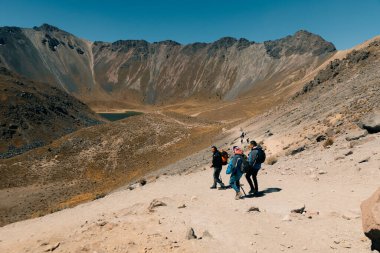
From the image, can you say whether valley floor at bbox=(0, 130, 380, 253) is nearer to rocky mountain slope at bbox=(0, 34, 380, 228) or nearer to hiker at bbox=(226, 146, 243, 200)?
hiker at bbox=(226, 146, 243, 200)

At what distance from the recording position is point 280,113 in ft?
153

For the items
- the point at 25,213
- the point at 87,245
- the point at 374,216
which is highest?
the point at 374,216

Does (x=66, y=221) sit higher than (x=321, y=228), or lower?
lower

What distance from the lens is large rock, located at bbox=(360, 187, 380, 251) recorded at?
8.03 metres

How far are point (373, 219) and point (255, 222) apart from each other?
171 inches

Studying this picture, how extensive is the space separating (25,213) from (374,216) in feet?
114

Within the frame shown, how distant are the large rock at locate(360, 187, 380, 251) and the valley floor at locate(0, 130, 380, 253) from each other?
0.88 m

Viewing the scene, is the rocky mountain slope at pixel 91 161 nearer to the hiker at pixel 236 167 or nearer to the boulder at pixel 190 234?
the hiker at pixel 236 167

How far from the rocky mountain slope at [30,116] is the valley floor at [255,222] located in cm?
7234

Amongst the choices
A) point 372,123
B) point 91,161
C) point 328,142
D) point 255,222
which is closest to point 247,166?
point 255,222

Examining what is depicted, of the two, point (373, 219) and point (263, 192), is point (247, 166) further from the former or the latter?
point (373, 219)

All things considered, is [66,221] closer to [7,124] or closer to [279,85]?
[7,124]

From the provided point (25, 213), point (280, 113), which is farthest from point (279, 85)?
point (25, 213)

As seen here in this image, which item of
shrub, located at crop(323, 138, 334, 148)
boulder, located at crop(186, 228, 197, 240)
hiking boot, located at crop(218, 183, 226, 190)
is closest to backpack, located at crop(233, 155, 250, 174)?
hiking boot, located at crop(218, 183, 226, 190)
